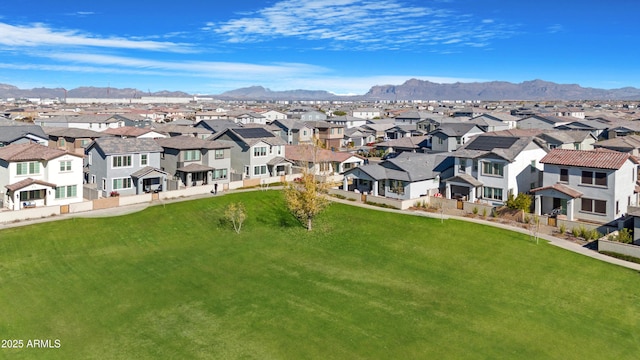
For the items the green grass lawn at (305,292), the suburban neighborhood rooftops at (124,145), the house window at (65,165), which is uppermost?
the suburban neighborhood rooftops at (124,145)

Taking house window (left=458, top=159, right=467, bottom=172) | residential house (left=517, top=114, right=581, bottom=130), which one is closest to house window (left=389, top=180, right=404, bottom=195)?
house window (left=458, top=159, right=467, bottom=172)

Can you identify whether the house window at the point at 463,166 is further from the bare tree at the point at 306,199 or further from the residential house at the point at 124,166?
the residential house at the point at 124,166

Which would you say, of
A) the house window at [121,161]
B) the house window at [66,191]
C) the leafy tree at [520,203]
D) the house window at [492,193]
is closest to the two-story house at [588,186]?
the leafy tree at [520,203]

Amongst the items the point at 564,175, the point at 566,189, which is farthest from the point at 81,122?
the point at 566,189

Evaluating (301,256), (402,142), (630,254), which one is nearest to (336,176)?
(402,142)

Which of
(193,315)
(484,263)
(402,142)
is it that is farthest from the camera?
(402,142)

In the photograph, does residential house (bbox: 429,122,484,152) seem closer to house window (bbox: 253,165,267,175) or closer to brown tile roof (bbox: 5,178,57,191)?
house window (bbox: 253,165,267,175)

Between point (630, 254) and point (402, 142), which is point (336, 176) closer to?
point (402, 142)

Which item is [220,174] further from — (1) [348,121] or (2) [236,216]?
(1) [348,121]

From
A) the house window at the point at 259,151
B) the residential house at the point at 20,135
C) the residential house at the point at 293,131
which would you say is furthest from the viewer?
the residential house at the point at 293,131
